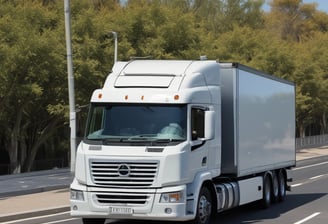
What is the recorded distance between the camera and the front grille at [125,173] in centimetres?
1223

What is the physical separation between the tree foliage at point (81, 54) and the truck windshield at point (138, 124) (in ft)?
45.3

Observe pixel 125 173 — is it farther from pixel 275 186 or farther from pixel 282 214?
pixel 275 186

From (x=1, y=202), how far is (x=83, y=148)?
7775mm

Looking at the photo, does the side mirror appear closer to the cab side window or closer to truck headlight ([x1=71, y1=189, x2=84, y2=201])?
the cab side window

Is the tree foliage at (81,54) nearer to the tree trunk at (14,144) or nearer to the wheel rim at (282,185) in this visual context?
the tree trunk at (14,144)

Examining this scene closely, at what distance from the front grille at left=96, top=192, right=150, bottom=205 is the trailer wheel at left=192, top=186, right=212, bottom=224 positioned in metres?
1.23

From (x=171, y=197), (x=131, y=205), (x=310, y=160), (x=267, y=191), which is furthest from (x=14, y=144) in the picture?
Result: (x=171, y=197)

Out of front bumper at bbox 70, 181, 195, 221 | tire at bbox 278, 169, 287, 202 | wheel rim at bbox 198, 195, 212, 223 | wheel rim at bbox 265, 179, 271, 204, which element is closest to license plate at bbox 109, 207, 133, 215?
front bumper at bbox 70, 181, 195, 221

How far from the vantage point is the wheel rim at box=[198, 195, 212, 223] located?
42.8 feet

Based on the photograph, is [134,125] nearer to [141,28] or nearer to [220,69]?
[220,69]

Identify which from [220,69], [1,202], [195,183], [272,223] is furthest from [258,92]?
[1,202]

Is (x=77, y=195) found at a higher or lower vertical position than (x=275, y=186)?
higher

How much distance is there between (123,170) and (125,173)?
0.07 meters

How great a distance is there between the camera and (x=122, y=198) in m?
12.3
